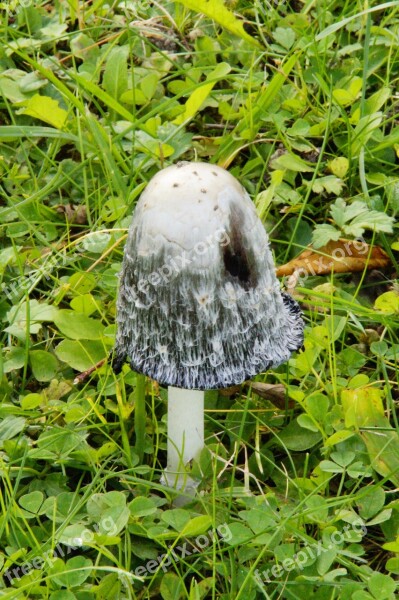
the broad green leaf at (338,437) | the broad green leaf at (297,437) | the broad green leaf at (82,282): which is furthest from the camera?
the broad green leaf at (82,282)

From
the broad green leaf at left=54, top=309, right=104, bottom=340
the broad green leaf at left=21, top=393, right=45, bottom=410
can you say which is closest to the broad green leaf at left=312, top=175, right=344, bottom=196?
the broad green leaf at left=54, top=309, right=104, bottom=340

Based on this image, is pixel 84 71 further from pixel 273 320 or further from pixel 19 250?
pixel 273 320

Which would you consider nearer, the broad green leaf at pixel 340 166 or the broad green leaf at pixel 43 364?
the broad green leaf at pixel 43 364

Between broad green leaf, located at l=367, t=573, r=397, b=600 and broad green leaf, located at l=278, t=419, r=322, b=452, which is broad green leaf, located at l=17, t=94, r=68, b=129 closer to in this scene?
broad green leaf, located at l=278, t=419, r=322, b=452

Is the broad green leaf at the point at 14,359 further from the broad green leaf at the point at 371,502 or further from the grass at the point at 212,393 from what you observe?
the broad green leaf at the point at 371,502

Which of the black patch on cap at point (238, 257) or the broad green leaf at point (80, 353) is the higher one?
the black patch on cap at point (238, 257)

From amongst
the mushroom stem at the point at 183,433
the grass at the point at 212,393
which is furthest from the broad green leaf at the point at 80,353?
the mushroom stem at the point at 183,433

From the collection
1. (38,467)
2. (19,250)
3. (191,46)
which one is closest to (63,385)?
(38,467)

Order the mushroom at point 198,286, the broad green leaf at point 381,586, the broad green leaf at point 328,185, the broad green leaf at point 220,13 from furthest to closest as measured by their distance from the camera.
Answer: the broad green leaf at point 220,13 → the broad green leaf at point 328,185 → the broad green leaf at point 381,586 → the mushroom at point 198,286
